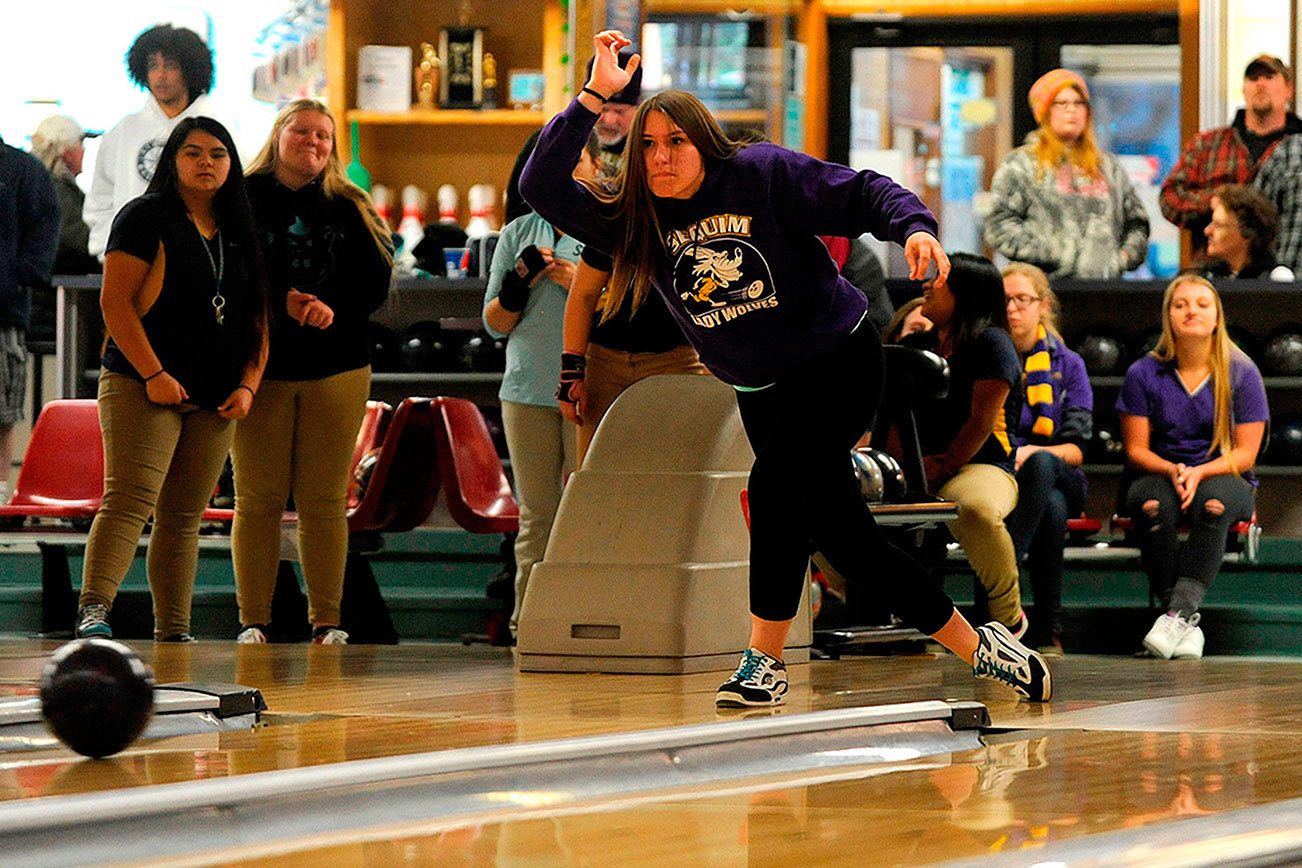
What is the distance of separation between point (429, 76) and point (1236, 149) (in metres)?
4.05

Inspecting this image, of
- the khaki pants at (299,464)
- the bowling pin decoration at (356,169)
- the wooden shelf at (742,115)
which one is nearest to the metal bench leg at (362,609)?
the khaki pants at (299,464)

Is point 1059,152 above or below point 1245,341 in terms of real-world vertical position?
above

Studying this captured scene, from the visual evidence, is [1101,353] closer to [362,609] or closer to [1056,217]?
[1056,217]

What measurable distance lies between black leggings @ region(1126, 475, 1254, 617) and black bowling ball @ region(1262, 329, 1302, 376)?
Answer: 5.13ft

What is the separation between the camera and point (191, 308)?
17.6 ft

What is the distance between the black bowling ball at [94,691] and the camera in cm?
302

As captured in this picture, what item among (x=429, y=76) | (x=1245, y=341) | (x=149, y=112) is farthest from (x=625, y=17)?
(x=1245, y=341)

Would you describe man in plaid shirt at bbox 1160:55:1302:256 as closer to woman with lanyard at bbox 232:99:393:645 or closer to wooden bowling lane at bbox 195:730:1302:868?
woman with lanyard at bbox 232:99:393:645

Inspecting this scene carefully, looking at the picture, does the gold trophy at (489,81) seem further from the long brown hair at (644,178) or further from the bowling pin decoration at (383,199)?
the long brown hair at (644,178)

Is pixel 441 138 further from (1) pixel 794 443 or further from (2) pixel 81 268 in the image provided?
(1) pixel 794 443

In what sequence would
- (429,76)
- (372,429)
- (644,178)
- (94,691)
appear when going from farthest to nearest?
1. (429,76)
2. (372,429)
3. (644,178)
4. (94,691)

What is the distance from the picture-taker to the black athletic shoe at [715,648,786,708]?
3941 millimetres

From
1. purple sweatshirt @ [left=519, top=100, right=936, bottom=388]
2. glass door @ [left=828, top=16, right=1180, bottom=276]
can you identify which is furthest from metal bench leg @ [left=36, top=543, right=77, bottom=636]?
glass door @ [left=828, top=16, right=1180, bottom=276]

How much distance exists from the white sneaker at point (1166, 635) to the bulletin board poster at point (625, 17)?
3736mm
